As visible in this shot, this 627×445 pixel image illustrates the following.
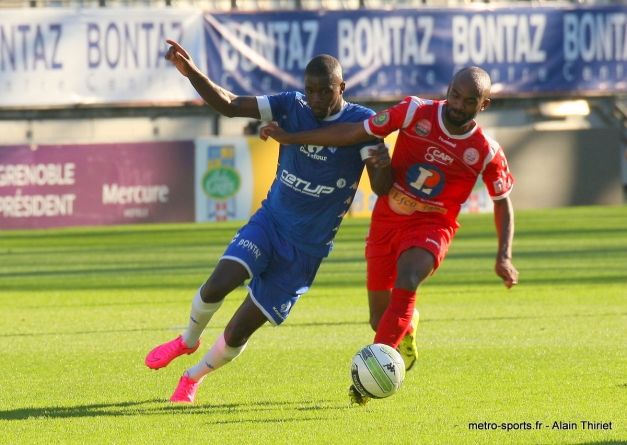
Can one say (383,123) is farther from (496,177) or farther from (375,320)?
(375,320)

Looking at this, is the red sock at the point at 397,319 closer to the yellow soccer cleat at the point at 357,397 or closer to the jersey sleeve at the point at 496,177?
the yellow soccer cleat at the point at 357,397

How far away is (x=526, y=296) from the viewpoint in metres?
11.9

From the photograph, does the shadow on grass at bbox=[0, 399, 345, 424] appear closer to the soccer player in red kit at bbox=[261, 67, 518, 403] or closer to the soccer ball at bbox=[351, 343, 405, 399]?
the soccer ball at bbox=[351, 343, 405, 399]

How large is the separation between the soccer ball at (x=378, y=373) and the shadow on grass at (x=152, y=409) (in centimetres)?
30

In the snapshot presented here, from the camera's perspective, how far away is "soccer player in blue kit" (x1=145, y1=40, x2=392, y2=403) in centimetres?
619

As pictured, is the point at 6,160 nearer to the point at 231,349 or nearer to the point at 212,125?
the point at 212,125

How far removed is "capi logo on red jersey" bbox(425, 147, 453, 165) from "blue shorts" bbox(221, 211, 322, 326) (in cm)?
94

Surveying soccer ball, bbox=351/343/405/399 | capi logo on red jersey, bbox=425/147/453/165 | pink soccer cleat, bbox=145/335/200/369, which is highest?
capi logo on red jersey, bbox=425/147/453/165

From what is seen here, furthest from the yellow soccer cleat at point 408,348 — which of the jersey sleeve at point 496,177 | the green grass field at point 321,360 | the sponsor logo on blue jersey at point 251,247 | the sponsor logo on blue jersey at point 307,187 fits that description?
the sponsor logo on blue jersey at point 251,247

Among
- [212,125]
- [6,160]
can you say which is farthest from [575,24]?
[6,160]

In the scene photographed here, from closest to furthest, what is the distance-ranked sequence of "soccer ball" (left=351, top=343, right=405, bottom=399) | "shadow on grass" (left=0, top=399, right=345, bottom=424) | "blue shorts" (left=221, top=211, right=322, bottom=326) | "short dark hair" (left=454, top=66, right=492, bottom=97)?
"soccer ball" (left=351, top=343, right=405, bottom=399)
"shadow on grass" (left=0, top=399, right=345, bottom=424)
"short dark hair" (left=454, top=66, right=492, bottom=97)
"blue shorts" (left=221, top=211, right=322, bottom=326)

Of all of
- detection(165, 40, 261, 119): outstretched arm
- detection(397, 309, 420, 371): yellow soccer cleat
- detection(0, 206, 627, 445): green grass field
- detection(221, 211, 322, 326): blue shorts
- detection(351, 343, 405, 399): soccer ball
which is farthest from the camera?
detection(397, 309, 420, 371): yellow soccer cleat

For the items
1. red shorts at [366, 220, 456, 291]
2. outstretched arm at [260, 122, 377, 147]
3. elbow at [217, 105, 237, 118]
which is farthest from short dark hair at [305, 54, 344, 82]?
red shorts at [366, 220, 456, 291]

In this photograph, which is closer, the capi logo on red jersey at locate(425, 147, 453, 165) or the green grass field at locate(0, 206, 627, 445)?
the green grass field at locate(0, 206, 627, 445)
